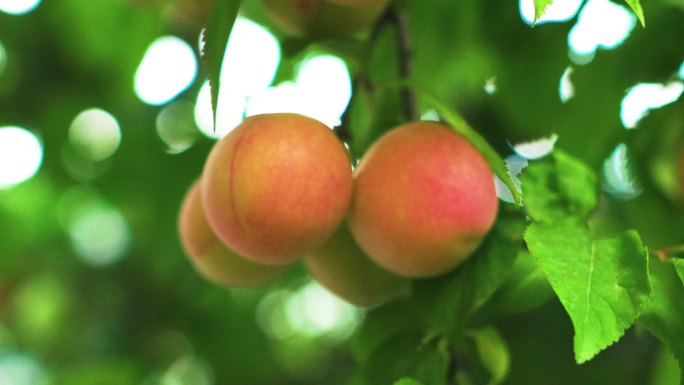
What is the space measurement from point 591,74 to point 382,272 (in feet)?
1.26

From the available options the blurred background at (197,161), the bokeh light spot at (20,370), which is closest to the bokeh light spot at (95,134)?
the blurred background at (197,161)

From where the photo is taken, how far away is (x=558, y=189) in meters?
0.70

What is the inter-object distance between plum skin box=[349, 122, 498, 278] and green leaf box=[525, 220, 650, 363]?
0.09 m

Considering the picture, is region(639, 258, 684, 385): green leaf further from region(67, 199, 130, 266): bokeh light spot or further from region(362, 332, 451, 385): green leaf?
region(67, 199, 130, 266): bokeh light spot

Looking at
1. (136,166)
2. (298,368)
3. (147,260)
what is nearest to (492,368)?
(136,166)

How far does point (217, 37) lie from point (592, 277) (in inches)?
13.1

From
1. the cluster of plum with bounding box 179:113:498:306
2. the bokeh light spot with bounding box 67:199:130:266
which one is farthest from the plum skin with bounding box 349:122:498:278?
the bokeh light spot with bounding box 67:199:130:266

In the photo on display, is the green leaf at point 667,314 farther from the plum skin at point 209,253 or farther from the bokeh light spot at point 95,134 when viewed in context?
the bokeh light spot at point 95,134

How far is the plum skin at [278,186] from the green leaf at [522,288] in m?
0.18

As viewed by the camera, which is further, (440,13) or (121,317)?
(121,317)

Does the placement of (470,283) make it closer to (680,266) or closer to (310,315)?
(680,266)

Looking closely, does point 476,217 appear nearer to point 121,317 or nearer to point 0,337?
point 121,317

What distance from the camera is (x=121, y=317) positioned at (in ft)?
5.96

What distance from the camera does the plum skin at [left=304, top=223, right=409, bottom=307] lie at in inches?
30.4
